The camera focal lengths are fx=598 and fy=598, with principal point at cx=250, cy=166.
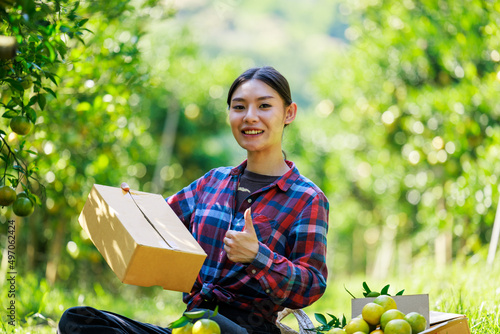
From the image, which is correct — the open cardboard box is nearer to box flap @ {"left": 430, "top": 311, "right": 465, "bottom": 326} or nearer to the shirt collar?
box flap @ {"left": 430, "top": 311, "right": 465, "bottom": 326}

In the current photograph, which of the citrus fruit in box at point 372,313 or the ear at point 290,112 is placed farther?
the ear at point 290,112

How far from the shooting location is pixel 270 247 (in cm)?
235

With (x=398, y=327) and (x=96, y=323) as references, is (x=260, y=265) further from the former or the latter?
(x=96, y=323)

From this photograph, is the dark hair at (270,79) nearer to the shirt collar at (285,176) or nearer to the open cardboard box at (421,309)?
the shirt collar at (285,176)

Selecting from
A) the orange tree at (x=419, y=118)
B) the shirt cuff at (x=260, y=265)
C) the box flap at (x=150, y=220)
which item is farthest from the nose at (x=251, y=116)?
the orange tree at (x=419, y=118)

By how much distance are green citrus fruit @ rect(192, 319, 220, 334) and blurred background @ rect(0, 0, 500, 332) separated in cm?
111

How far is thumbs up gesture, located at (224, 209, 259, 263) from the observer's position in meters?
2.06

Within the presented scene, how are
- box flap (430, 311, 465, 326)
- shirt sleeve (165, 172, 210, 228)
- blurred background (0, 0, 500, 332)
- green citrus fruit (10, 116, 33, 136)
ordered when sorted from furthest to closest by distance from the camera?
blurred background (0, 0, 500, 332), shirt sleeve (165, 172, 210, 228), green citrus fruit (10, 116, 33, 136), box flap (430, 311, 465, 326)

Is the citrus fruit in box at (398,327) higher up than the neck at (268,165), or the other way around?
the neck at (268,165)

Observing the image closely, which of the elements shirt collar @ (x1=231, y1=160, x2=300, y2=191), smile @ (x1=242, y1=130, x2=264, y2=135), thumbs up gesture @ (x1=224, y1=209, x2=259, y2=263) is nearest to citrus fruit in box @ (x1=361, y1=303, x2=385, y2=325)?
thumbs up gesture @ (x1=224, y1=209, x2=259, y2=263)

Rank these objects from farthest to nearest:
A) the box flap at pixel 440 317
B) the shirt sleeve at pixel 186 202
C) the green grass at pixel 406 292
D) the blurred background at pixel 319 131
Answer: the blurred background at pixel 319 131
the green grass at pixel 406 292
the shirt sleeve at pixel 186 202
the box flap at pixel 440 317

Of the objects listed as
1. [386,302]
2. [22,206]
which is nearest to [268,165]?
[386,302]

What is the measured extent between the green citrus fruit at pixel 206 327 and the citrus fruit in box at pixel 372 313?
23.5 inches

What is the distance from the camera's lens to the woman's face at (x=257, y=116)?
255 centimetres
